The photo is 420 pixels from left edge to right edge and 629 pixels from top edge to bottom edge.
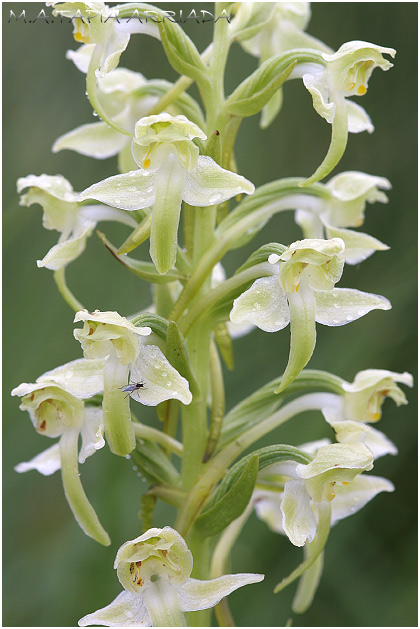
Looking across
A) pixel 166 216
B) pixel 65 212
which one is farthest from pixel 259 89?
pixel 65 212

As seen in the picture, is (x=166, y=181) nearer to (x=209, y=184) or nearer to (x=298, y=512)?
(x=209, y=184)

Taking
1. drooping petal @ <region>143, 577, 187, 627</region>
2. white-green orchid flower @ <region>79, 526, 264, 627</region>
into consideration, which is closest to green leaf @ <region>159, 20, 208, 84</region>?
white-green orchid flower @ <region>79, 526, 264, 627</region>

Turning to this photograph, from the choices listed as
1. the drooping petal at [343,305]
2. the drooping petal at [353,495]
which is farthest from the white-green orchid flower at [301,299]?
the drooping petal at [353,495]

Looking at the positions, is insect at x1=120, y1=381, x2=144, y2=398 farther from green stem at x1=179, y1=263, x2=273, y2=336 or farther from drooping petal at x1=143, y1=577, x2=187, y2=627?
drooping petal at x1=143, y1=577, x2=187, y2=627

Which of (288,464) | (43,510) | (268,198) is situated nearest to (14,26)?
(268,198)

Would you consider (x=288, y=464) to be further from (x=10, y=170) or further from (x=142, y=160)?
(x=10, y=170)
